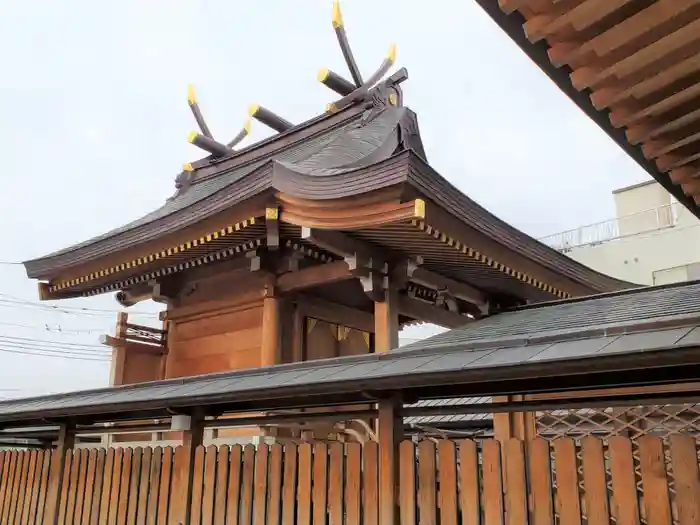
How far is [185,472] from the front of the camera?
5051 millimetres

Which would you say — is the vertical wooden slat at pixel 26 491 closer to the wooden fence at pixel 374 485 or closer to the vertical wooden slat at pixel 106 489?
the wooden fence at pixel 374 485

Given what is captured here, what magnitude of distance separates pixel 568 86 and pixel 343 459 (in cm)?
277

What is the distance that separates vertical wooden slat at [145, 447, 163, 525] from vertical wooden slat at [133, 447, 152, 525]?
14mm

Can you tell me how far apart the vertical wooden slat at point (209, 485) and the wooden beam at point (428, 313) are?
3.26 meters

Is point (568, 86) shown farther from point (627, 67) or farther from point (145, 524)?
point (145, 524)

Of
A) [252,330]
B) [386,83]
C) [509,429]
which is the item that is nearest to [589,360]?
[509,429]

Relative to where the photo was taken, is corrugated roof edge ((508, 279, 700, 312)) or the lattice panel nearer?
corrugated roof edge ((508, 279, 700, 312))

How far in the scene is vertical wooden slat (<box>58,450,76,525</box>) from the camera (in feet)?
19.7

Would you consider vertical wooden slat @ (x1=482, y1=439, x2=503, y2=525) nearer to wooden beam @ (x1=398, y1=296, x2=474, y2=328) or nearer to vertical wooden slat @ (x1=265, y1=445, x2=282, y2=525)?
vertical wooden slat @ (x1=265, y1=445, x2=282, y2=525)

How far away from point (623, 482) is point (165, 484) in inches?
141

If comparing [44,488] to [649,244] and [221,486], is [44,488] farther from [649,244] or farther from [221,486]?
[649,244]

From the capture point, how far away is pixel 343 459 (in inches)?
169

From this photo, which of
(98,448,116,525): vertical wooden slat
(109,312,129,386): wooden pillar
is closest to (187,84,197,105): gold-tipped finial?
(109,312,129,386): wooden pillar

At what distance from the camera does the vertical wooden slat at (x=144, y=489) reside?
5281mm
